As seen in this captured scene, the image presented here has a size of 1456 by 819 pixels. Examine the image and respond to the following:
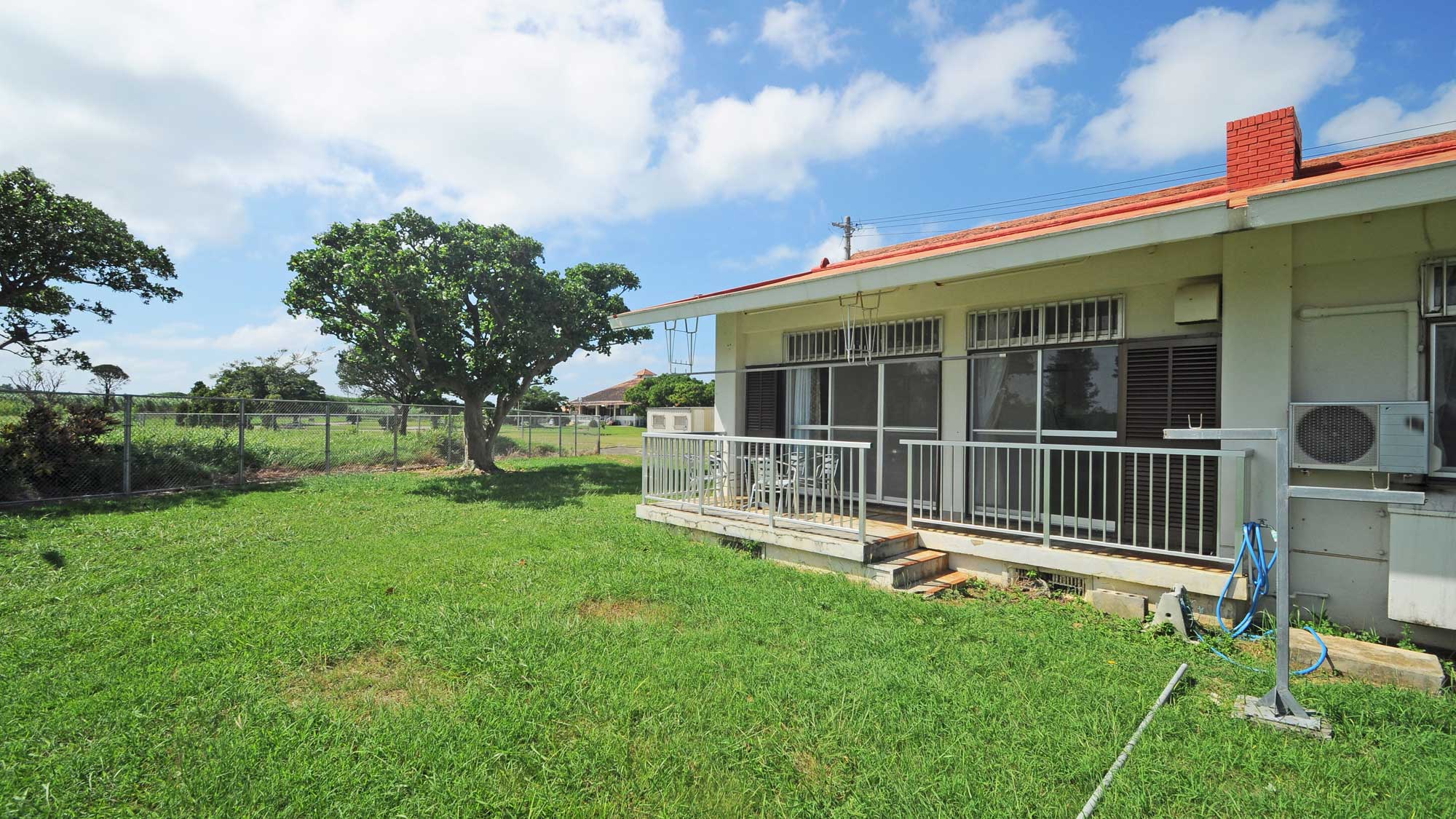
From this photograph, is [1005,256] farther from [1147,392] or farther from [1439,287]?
[1439,287]

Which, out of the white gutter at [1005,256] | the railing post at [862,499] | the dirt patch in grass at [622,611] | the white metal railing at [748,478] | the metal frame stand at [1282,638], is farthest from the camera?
the white metal railing at [748,478]

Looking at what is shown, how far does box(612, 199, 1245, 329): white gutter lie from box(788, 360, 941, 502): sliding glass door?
1.05 m

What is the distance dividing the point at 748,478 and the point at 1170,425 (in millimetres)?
4113

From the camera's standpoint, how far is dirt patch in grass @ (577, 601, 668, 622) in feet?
14.9

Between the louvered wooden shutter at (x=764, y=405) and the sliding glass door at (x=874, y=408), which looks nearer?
the sliding glass door at (x=874, y=408)

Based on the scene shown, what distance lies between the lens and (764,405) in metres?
8.30

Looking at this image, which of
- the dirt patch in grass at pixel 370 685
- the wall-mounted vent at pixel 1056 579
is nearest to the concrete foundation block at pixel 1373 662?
the wall-mounted vent at pixel 1056 579

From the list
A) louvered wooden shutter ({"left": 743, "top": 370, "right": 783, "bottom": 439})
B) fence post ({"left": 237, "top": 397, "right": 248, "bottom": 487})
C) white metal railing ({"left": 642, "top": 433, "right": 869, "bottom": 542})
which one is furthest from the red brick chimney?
fence post ({"left": 237, "top": 397, "right": 248, "bottom": 487})

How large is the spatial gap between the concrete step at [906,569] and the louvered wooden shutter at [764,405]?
9.09 feet

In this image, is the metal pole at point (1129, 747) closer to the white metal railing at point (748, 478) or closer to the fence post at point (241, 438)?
the white metal railing at point (748, 478)

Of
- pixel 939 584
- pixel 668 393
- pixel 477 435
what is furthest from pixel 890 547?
pixel 668 393

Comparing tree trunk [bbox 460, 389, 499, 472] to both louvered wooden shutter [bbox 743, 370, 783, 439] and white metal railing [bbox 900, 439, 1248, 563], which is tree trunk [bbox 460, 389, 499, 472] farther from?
white metal railing [bbox 900, 439, 1248, 563]

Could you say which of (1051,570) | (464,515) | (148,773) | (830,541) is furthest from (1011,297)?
(464,515)

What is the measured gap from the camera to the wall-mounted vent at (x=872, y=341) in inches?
273
